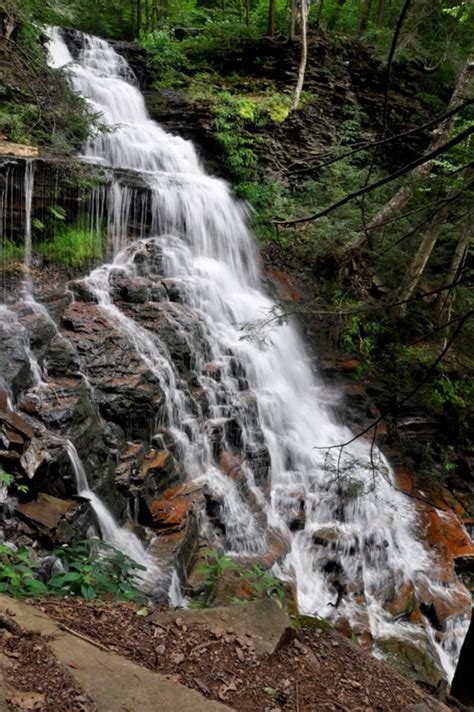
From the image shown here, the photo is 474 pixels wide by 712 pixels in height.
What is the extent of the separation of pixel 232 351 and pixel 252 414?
151 cm

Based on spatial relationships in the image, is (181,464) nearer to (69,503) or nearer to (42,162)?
(69,503)

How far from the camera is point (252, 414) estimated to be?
856 cm

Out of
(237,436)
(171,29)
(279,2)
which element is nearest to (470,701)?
(237,436)

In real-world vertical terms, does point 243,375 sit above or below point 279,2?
below

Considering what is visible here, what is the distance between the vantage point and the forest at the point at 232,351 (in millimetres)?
3869

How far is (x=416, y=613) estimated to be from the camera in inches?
267

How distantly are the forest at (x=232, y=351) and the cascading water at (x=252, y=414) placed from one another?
0.05 meters

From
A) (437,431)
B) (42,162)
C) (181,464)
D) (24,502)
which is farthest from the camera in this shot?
(437,431)

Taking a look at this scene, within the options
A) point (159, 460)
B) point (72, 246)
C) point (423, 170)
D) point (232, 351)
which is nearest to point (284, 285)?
point (232, 351)

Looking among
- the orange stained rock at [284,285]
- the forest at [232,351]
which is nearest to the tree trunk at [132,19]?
the forest at [232,351]

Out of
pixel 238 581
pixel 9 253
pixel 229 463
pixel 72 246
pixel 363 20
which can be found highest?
pixel 363 20

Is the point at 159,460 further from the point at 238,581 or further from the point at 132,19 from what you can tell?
the point at 132,19

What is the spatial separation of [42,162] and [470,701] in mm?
9815

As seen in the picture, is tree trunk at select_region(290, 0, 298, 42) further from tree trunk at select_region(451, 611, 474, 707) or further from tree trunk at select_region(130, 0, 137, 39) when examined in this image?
tree trunk at select_region(451, 611, 474, 707)
